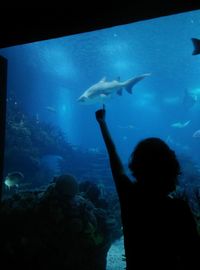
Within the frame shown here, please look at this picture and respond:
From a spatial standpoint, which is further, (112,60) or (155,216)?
(112,60)

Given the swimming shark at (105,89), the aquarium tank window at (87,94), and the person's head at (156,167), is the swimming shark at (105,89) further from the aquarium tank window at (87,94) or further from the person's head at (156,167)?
the person's head at (156,167)

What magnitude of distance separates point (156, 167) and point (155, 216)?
283mm

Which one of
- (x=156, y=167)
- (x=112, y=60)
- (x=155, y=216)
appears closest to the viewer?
(x=155, y=216)

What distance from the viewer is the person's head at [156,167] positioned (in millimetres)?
1621

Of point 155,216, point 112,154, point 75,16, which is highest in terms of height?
point 75,16

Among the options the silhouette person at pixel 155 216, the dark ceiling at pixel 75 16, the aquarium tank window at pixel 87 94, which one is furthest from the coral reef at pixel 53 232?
the silhouette person at pixel 155 216

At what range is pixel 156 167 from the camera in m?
1.63

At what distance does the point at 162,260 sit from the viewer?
1.46 metres

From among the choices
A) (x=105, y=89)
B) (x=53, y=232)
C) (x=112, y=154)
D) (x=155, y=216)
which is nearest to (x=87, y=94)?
(x=105, y=89)

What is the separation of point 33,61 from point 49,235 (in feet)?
69.3

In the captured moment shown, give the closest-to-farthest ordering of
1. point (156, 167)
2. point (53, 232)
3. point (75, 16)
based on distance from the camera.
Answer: point (156, 167) < point (75, 16) < point (53, 232)

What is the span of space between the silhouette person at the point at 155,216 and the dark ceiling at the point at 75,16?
148 centimetres

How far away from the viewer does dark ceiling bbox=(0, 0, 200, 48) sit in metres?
2.54

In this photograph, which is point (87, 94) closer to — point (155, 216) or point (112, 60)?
point (112, 60)
